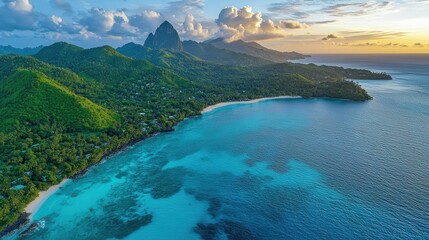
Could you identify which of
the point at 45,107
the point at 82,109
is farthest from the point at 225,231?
the point at 45,107

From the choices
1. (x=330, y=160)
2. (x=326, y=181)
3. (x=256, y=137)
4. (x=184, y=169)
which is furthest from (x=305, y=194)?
(x=256, y=137)

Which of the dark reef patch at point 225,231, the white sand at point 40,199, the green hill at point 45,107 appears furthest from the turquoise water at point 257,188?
the green hill at point 45,107

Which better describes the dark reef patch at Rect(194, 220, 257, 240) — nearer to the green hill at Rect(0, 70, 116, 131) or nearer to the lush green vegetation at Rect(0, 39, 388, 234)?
the lush green vegetation at Rect(0, 39, 388, 234)

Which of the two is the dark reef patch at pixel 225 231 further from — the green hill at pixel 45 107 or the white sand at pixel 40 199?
the green hill at pixel 45 107

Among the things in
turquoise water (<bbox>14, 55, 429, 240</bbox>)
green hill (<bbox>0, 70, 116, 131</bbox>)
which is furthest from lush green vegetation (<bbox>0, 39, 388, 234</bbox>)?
turquoise water (<bbox>14, 55, 429, 240</bbox>)

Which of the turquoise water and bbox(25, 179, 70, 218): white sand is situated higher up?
bbox(25, 179, 70, 218): white sand
